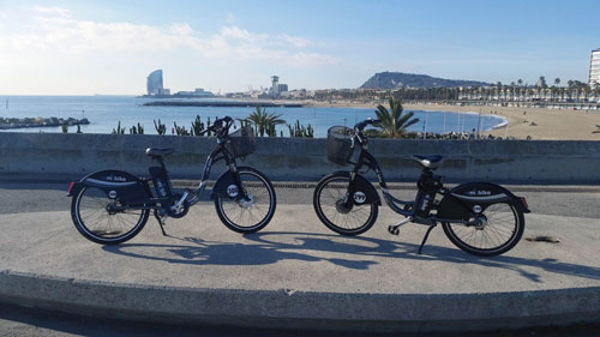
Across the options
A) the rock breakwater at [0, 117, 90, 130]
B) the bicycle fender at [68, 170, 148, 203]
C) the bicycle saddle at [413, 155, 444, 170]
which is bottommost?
the rock breakwater at [0, 117, 90, 130]

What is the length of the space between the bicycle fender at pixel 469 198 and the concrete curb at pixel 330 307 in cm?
108

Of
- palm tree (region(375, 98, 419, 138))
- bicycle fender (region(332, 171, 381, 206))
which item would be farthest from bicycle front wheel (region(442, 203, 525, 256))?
palm tree (region(375, 98, 419, 138))

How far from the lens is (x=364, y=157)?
16.8 ft

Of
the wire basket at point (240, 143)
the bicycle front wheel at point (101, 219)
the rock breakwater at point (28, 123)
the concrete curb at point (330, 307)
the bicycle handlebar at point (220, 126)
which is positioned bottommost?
the rock breakwater at point (28, 123)

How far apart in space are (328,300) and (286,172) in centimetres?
726

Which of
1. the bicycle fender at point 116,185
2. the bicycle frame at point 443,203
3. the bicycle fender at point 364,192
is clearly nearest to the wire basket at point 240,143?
the bicycle fender at point 116,185

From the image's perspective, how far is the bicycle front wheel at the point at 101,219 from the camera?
4922mm

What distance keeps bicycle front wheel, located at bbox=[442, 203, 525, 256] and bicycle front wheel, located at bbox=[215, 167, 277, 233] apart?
192 cm

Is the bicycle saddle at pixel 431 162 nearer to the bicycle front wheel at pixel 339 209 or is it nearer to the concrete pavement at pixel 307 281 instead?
the bicycle front wheel at pixel 339 209

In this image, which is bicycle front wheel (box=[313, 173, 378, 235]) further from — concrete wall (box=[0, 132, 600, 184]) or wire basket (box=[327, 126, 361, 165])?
concrete wall (box=[0, 132, 600, 184])

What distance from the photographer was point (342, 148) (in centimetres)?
504

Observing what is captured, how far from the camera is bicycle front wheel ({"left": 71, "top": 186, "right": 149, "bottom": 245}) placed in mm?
4922

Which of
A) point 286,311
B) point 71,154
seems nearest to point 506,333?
point 286,311

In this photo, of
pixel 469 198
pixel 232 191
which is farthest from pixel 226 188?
pixel 469 198
